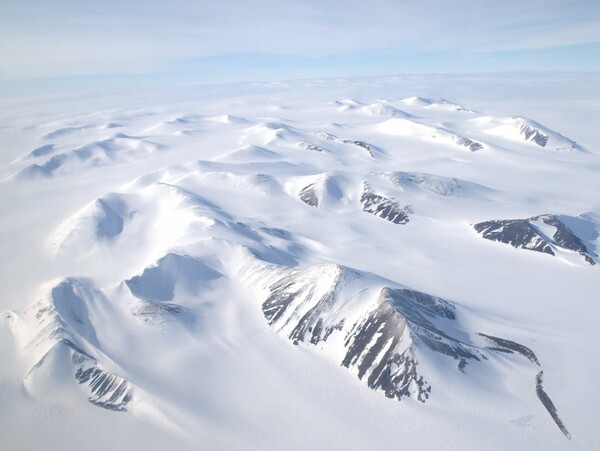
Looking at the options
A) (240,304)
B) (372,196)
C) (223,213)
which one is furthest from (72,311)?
(372,196)

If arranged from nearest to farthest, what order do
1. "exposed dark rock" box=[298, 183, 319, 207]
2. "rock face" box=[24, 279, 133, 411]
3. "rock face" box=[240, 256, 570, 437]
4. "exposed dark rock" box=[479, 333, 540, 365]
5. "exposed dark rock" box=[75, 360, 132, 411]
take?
"exposed dark rock" box=[75, 360, 132, 411], "rock face" box=[24, 279, 133, 411], "rock face" box=[240, 256, 570, 437], "exposed dark rock" box=[479, 333, 540, 365], "exposed dark rock" box=[298, 183, 319, 207]

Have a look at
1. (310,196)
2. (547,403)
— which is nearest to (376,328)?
(547,403)

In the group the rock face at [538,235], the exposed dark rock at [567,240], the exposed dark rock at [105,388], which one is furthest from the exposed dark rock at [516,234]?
the exposed dark rock at [105,388]

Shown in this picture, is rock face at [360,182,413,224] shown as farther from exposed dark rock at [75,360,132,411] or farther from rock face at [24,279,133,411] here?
exposed dark rock at [75,360,132,411]

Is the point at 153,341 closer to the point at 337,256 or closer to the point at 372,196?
the point at 337,256

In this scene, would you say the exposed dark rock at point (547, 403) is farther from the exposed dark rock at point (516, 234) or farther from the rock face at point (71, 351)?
the rock face at point (71, 351)

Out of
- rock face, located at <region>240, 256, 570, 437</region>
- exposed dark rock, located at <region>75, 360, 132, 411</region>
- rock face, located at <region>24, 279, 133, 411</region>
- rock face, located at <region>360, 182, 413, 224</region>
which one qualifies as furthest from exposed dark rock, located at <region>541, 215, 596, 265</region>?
rock face, located at <region>24, 279, 133, 411</region>
